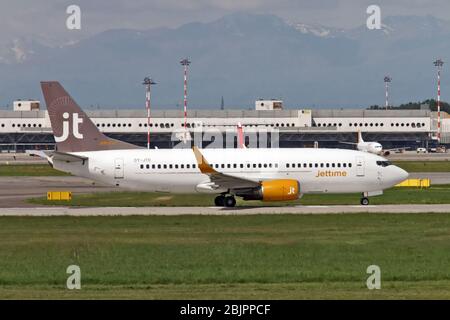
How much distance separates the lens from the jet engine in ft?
183

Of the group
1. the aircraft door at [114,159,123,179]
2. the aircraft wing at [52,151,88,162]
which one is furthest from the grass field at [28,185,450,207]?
the aircraft wing at [52,151,88,162]

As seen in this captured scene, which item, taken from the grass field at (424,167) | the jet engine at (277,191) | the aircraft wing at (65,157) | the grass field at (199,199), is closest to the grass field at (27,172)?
the grass field at (199,199)

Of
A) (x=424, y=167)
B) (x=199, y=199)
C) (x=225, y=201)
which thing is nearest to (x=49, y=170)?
(x=424, y=167)

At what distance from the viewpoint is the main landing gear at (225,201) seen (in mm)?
57188

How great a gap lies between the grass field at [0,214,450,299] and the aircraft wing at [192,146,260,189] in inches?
216

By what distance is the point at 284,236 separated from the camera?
42.3m

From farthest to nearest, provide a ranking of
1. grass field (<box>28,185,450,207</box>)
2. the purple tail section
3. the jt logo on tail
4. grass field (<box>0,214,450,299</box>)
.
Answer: grass field (<box>28,185,450,207</box>)
the purple tail section
the jt logo on tail
grass field (<box>0,214,450,299</box>)

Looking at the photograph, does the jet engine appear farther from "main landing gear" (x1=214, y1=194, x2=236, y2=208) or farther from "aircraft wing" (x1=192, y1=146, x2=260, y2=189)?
"main landing gear" (x1=214, y1=194, x2=236, y2=208)

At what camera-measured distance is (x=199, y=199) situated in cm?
6319

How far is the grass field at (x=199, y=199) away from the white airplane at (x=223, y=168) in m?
2.01

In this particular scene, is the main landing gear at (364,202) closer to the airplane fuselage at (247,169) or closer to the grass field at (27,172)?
the airplane fuselage at (247,169)

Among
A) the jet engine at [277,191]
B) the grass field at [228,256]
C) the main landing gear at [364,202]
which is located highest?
the jet engine at [277,191]

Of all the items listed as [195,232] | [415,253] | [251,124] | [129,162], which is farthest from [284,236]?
[251,124]
